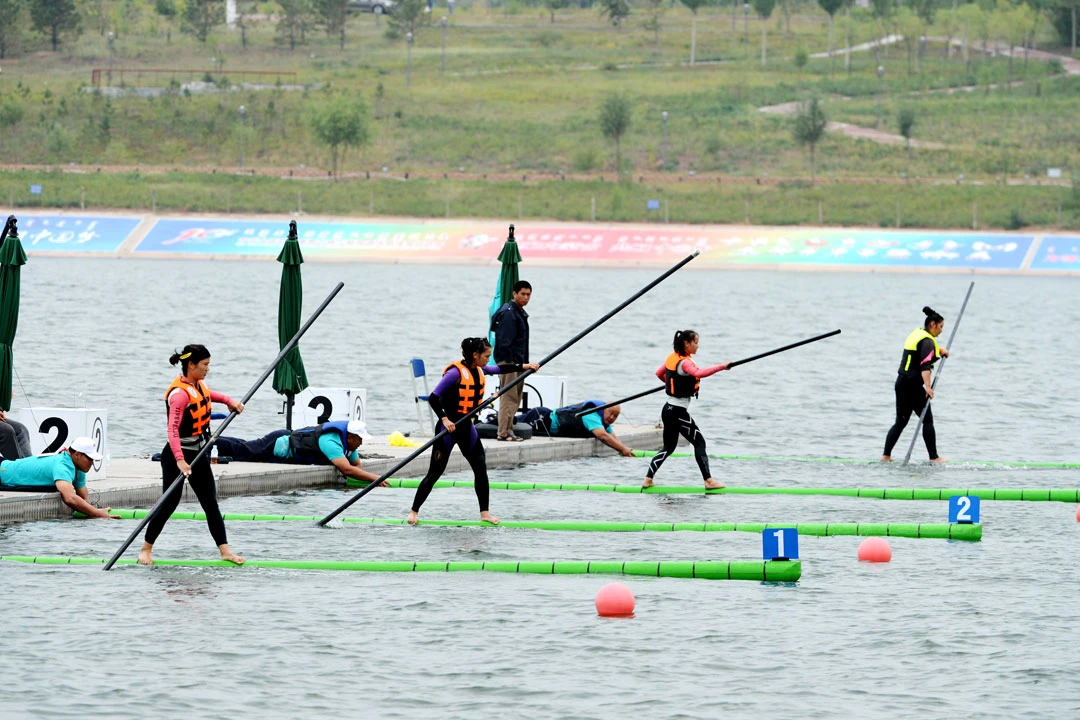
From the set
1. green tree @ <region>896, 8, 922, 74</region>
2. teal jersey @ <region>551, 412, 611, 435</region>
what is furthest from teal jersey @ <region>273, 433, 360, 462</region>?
green tree @ <region>896, 8, 922, 74</region>

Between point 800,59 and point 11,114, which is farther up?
point 800,59

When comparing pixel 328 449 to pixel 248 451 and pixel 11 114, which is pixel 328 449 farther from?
pixel 11 114

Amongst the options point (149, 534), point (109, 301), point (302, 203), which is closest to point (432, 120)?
point (302, 203)

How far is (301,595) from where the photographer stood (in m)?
13.7

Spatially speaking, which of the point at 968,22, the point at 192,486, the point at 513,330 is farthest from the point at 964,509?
the point at 968,22

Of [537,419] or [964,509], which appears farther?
[537,419]

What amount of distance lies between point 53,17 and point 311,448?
102509 millimetres

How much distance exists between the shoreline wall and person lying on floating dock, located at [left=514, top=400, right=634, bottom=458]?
135 ft

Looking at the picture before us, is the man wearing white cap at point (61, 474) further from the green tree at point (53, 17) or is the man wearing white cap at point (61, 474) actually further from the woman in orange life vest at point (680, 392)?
the green tree at point (53, 17)

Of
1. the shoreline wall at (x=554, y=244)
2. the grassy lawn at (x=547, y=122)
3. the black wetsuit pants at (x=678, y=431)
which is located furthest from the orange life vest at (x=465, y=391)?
the grassy lawn at (x=547, y=122)

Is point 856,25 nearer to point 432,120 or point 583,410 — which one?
point 432,120

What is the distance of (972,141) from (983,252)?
2872 cm

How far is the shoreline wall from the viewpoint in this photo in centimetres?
6384

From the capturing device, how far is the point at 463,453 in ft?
53.2
